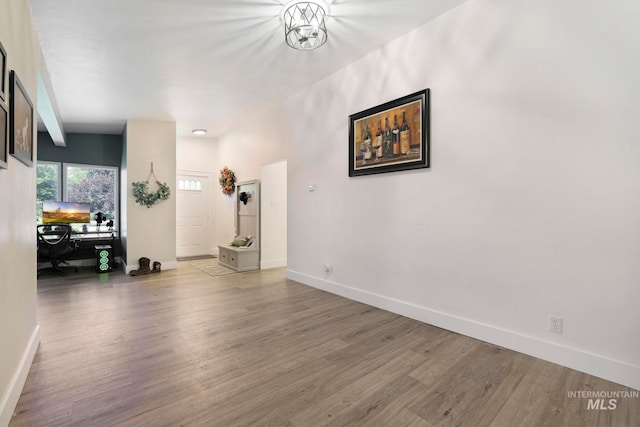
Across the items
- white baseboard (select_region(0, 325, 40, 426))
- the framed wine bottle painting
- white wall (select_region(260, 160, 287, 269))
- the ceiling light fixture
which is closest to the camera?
white baseboard (select_region(0, 325, 40, 426))

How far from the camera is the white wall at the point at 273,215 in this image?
579 centimetres

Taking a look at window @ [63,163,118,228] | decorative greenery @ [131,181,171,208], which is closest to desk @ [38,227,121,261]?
window @ [63,163,118,228]

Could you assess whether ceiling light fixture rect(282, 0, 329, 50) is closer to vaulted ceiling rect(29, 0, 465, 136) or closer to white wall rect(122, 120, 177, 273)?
vaulted ceiling rect(29, 0, 465, 136)

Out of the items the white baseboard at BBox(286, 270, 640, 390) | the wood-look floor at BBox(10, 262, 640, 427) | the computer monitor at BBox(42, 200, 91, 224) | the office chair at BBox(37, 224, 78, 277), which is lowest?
the wood-look floor at BBox(10, 262, 640, 427)

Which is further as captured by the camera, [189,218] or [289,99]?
[189,218]

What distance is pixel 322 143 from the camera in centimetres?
430

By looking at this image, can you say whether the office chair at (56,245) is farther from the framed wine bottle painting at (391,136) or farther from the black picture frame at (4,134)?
the framed wine bottle painting at (391,136)

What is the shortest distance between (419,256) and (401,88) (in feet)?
Result: 5.83

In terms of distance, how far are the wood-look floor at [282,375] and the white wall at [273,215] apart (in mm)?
2460

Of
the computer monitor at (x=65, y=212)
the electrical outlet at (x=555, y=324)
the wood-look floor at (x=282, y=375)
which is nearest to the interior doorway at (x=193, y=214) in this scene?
the computer monitor at (x=65, y=212)

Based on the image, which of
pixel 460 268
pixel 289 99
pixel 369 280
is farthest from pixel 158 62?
pixel 460 268

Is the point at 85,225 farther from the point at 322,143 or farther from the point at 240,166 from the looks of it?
the point at 322,143

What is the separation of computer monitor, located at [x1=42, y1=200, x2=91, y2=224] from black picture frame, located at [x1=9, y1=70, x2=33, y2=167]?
4.61m

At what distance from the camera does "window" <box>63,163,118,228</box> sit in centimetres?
639
